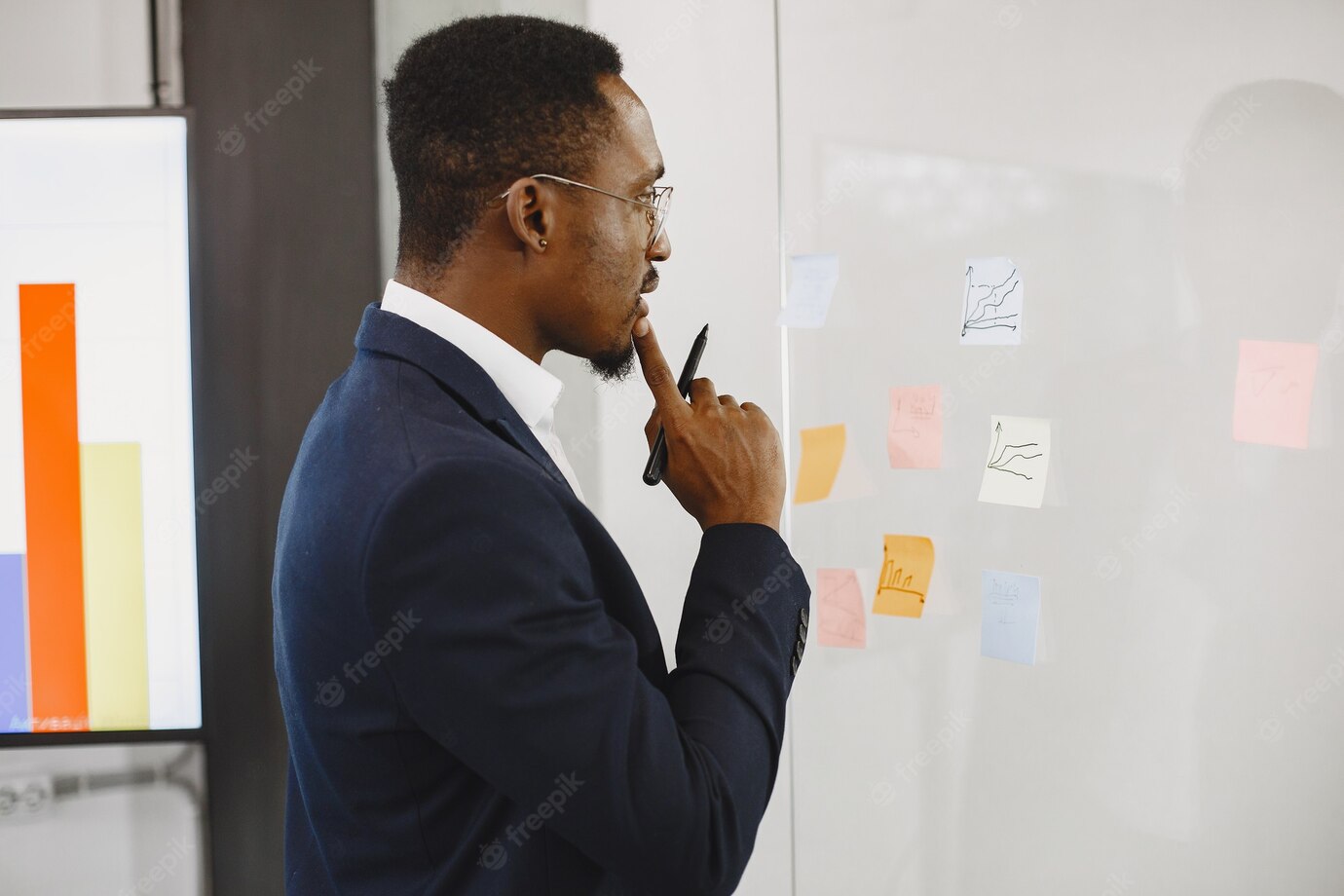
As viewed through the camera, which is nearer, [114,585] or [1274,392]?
[1274,392]

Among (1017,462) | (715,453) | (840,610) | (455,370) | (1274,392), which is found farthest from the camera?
(840,610)

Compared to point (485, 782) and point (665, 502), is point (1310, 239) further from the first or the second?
point (485, 782)

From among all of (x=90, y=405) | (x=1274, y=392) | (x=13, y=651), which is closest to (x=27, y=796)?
(x=13, y=651)

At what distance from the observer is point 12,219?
1.42 m

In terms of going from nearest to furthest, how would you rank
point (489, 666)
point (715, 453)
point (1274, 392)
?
point (489, 666)
point (715, 453)
point (1274, 392)

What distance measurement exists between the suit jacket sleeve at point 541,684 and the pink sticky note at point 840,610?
77cm

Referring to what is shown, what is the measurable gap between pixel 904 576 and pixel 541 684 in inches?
34.9

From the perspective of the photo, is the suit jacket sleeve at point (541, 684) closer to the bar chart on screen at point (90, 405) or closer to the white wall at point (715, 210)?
the white wall at point (715, 210)

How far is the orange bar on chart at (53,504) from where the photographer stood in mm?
1427

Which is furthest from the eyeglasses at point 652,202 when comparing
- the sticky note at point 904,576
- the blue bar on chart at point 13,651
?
the blue bar on chart at point 13,651

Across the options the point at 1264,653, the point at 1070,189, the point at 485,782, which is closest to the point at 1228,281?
the point at 1070,189

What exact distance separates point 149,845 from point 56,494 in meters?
0.59

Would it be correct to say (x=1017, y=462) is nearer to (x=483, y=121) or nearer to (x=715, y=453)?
→ (x=715, y=453)

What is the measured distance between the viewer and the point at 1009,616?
4.16 ft
